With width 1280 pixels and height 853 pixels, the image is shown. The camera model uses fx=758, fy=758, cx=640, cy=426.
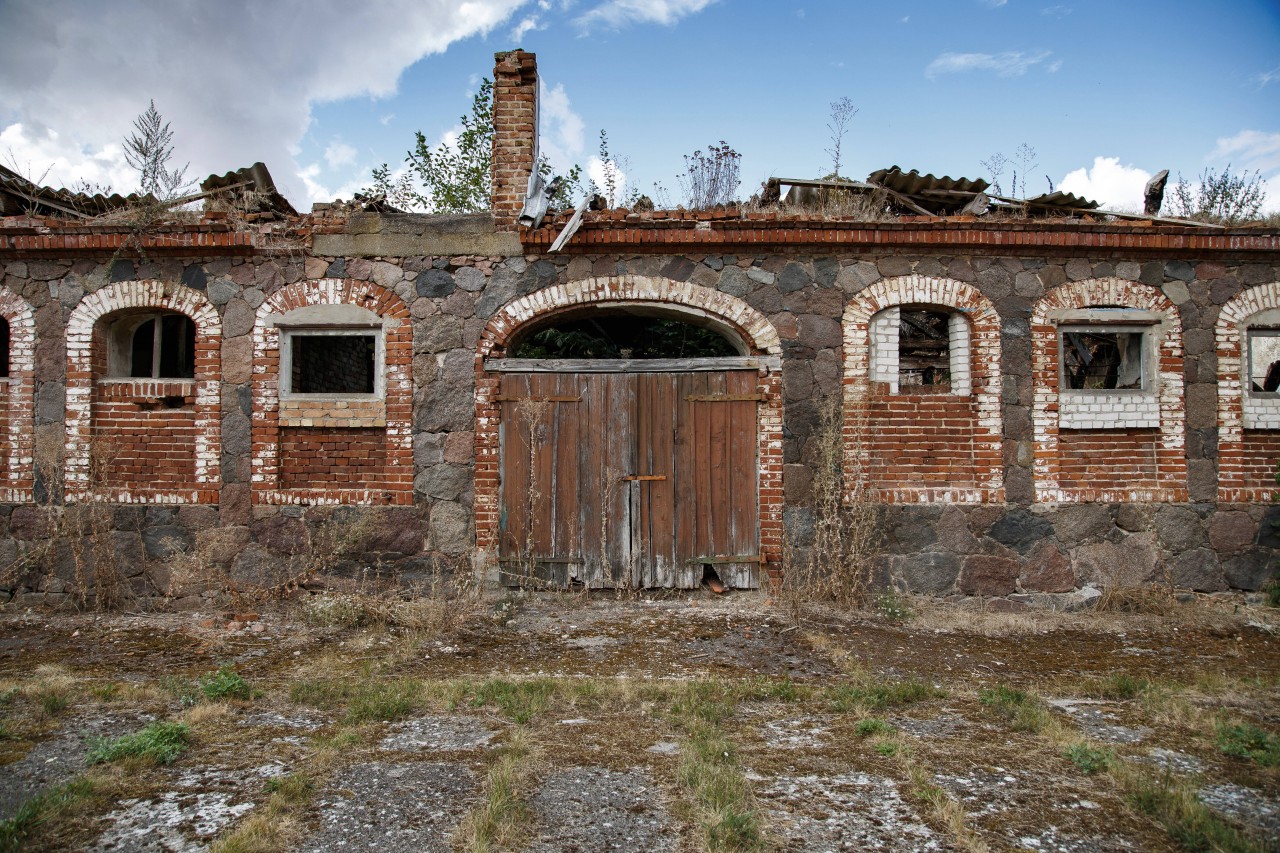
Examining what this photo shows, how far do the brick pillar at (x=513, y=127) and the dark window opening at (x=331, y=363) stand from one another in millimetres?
1881

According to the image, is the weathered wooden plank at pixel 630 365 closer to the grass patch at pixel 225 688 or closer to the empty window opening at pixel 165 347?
the grass patch at pixel 225 688

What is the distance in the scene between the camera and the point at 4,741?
3.87 metres

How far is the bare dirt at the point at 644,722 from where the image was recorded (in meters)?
3.09

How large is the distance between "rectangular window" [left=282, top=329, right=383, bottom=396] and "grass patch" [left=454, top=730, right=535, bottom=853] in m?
4.28

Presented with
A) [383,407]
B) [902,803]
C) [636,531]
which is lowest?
[902,803]

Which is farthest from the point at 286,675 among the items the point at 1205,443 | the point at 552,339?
the point at 1205,443

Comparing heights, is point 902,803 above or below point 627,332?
below

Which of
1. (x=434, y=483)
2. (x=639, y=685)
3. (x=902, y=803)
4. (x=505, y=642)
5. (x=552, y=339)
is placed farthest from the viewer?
(x=552, y=339)

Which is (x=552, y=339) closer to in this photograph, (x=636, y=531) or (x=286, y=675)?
(x=636, y=531)

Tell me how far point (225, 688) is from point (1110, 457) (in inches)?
291

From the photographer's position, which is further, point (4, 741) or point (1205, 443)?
point (1205, 443)

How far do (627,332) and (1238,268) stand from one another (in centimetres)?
670

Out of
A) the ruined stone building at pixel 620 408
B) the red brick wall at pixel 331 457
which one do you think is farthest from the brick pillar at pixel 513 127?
the red brick wall at pixel 331 457


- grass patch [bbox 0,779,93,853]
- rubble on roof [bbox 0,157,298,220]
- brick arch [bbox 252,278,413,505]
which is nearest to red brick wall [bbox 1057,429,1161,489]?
brick arch [bbox 252,278,413,505]
